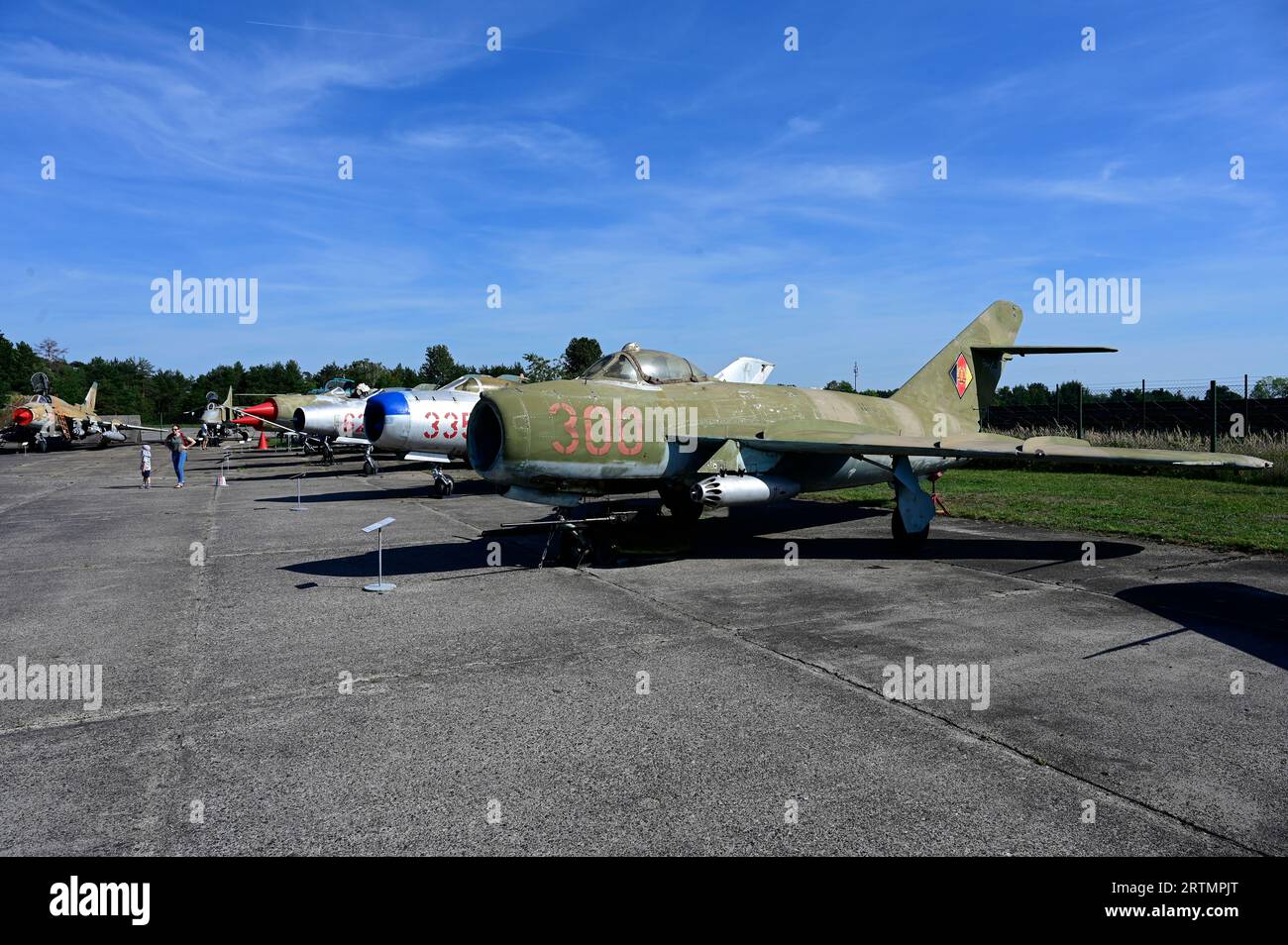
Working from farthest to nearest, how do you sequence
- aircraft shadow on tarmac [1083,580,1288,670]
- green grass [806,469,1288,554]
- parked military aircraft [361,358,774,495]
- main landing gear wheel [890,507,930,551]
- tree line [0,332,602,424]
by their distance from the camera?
1. tree line [0,332,602,424]
2. parked military aircraft [361,358,774,495]
3. green grass [806,469,1288,554]
4. main landing gear wheel [890,507,930,551]
5. aircraft shadow on tarmac [1083,580,1288,670]

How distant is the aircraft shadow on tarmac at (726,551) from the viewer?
11508 millimetres

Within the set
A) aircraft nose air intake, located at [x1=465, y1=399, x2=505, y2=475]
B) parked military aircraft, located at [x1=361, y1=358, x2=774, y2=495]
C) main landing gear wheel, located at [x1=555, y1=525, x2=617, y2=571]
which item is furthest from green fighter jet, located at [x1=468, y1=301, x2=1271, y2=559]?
parked military aircraft, located at [x1=361, y1=358, x2=774, y2=495]

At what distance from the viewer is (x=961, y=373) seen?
16.4m

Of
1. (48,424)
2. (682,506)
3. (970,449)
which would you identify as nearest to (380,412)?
(682,506)

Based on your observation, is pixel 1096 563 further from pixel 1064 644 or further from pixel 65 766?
pixel 65 766

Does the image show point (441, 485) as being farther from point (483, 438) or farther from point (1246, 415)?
point (1246, 415)

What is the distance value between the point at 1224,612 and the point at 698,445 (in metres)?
6.93

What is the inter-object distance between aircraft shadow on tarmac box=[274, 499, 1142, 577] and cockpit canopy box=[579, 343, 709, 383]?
8.83ft

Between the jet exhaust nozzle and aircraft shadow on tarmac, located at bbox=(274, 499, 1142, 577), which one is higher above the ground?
the jet exhaust nozzle

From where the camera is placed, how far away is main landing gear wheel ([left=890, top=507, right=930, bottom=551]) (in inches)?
483

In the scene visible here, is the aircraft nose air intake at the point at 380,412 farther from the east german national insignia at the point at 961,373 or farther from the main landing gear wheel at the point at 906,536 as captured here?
the east german national insignia at the point at 961,373

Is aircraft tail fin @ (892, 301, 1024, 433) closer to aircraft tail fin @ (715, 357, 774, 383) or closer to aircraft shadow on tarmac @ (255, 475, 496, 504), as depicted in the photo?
aircraft tail fin @ (715, 357, 774, 383)

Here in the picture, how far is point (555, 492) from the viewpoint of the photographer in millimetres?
11055
